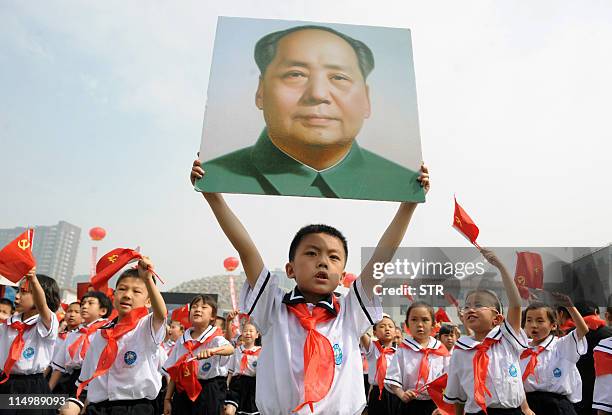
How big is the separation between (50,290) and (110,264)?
3194 mm

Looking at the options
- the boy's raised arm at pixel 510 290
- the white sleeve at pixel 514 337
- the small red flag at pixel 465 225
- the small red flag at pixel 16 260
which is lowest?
the white sleeve at pixel 514 337

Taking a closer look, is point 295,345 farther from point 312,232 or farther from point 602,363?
point 602,363

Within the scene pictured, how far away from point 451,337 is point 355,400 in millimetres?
5587

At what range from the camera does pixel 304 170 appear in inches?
103

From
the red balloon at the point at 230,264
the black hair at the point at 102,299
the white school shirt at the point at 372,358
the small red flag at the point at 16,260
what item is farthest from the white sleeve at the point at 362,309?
the red balloon at the point at 230,264

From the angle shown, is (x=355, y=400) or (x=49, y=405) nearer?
(x=355, y=400)

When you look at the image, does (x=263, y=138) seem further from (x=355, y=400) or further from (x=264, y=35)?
(x=355, y=400)

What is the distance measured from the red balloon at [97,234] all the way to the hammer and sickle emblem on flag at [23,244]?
14.0m

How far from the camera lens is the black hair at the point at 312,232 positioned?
271 centimetres

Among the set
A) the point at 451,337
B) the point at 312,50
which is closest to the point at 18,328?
the point at 312,50

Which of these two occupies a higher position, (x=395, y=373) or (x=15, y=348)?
(x=15, y=348)

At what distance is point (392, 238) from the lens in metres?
2.64

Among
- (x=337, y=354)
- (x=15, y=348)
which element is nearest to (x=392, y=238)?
(x=337, y=354)

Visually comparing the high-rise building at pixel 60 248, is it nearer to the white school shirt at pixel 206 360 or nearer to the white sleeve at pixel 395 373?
the white school shirt at pixel 206 360
